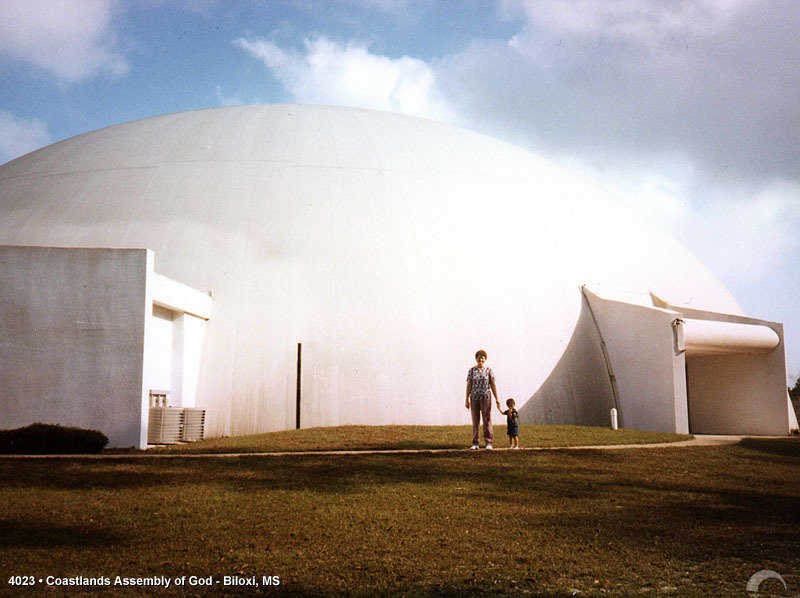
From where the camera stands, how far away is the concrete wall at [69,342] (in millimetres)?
15102

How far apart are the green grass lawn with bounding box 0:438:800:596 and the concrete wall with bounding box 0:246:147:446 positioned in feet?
12.0

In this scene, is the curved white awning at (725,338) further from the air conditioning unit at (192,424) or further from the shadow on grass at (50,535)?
the shadow on grass at (50,535)

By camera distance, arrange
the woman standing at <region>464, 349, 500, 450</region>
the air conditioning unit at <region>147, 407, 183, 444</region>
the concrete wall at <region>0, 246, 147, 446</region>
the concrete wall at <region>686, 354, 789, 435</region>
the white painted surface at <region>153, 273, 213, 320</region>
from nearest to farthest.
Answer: the woman standing at <region>464, 349, 500, 450</region>
the concrete wall at <region>0, 246, 147, 446</region>
the air conditioning unit at <region>147, 407, 183, 444</region>
the white painted surface at <region>153, 273, 213, 320</region>
the concrete wall at <region>686, 354, 789, 435</region>

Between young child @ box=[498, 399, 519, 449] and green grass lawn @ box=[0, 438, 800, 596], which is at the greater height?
young child @ box=[498, 399, 519, 449]

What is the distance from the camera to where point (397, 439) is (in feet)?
49.1

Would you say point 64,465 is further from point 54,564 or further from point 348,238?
point 348,238

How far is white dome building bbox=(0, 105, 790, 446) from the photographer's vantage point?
605 inches

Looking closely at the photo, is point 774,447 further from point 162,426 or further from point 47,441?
point 47,441

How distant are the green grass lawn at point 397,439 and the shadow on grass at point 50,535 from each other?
683cm

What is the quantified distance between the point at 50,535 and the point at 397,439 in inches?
364

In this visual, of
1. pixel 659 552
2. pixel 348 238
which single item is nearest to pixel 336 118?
pixel 348 238

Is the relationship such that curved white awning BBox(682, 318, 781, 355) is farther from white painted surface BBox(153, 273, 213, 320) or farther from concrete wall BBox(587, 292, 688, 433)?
white painted surface BBox(153, 273, 213, 320)

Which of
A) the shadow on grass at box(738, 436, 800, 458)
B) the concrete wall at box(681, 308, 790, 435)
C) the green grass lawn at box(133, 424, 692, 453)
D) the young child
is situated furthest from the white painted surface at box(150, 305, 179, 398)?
the concrete wall at box(681, 308, 790, 435)

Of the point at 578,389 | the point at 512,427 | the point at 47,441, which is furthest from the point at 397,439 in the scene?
the point at 578,389
